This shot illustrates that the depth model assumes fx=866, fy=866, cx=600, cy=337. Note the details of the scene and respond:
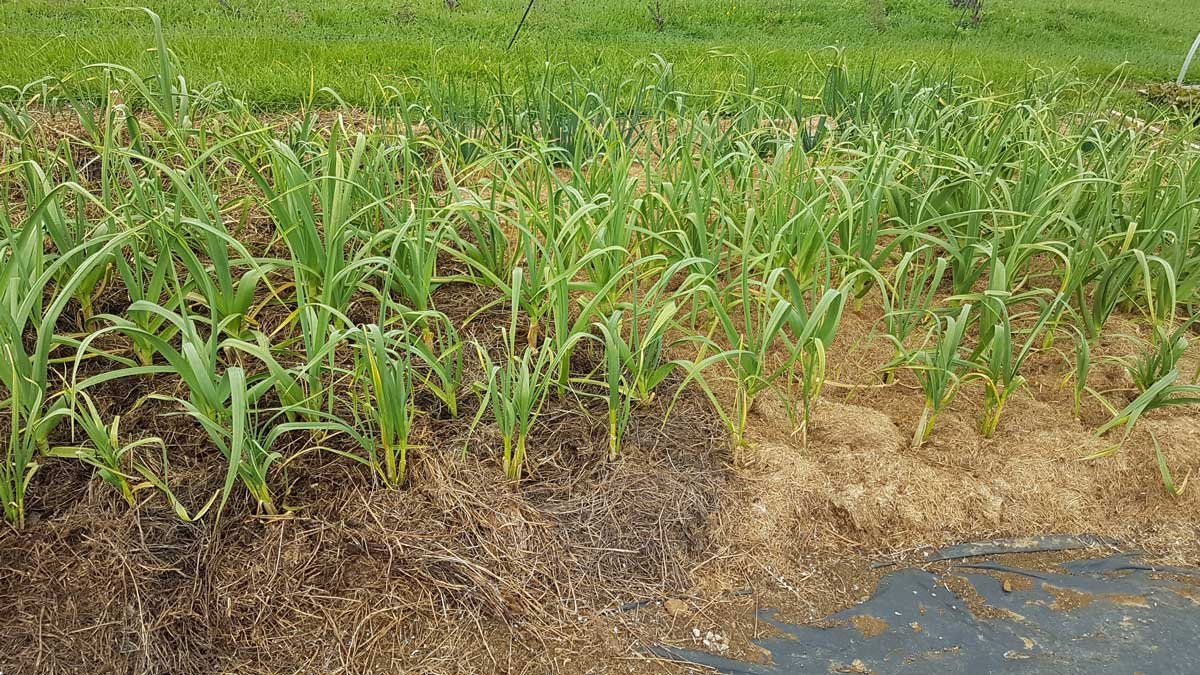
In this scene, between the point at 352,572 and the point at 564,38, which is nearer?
the point at 352,572

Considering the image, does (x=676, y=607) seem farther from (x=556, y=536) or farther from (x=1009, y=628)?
(x=1009, y=628)

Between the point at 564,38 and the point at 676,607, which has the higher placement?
the point at 564,38

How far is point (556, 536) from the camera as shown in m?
1.88

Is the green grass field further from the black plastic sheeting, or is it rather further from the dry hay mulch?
the black plastic sheeting

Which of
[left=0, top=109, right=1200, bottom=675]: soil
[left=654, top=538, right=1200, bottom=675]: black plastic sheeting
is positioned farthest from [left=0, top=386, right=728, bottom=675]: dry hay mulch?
[left=654, top=538, right=1200, bottom=675]: black plastic sheeting

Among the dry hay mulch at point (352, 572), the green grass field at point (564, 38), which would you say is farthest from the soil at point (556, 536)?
the green grass field at point (564, 38)

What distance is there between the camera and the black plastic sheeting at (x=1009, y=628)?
1.72 metres

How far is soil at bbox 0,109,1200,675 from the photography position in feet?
5.52

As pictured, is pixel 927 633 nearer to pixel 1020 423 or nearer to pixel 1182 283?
pixel 1020 423

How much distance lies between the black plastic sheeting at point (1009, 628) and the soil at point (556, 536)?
5cm

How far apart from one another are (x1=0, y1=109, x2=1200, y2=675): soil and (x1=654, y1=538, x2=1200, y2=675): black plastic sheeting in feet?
0.17

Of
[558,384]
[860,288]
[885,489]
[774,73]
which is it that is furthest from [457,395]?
[774,73]

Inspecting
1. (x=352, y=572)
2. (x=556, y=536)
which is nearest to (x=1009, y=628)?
(x=556, y=536)

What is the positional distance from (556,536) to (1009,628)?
0.97 m
